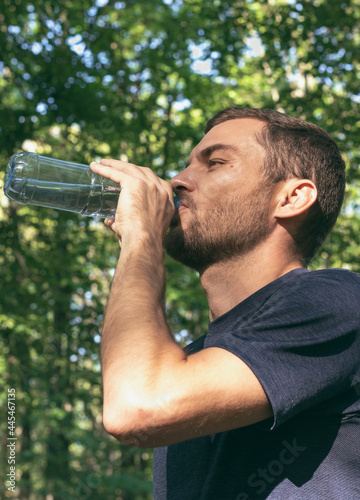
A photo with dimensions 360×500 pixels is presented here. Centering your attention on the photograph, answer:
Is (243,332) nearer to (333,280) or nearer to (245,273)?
(333,280)

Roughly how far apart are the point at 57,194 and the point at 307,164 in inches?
40.0

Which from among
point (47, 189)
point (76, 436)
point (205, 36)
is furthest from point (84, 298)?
point (47, 189)

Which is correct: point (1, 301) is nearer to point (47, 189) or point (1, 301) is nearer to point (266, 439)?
point (47, 189)

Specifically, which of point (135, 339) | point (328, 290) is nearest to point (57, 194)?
point (135, 339)

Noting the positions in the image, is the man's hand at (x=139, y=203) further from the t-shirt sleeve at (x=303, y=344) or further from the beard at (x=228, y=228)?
the t-shirt sleeve at (x=303, y=344)

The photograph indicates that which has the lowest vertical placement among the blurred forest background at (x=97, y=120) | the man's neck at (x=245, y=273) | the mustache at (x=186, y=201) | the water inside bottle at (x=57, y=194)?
the blurred forest background at (x=97, y=120)

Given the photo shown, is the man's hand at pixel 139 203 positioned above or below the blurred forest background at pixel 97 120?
above

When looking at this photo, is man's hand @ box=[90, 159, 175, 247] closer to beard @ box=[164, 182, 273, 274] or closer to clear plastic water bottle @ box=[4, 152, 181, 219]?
beard @ box=[164, 182, 273, 274]

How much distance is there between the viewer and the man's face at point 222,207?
1847mm

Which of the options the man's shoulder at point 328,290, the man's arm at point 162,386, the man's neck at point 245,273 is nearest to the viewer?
the man's arm at point 162,386

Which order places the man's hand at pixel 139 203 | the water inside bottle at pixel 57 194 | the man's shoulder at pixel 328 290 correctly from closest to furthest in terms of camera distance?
the man's shoulder at pixel 328 290 → the man's hand at pixel 139 203 → the water inside bottle at pixel 57 194

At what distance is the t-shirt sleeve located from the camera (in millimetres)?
1240

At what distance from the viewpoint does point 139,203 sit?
168 cm

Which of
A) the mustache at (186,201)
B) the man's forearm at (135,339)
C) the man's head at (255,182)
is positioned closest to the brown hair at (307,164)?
the man's head at (255,182)
